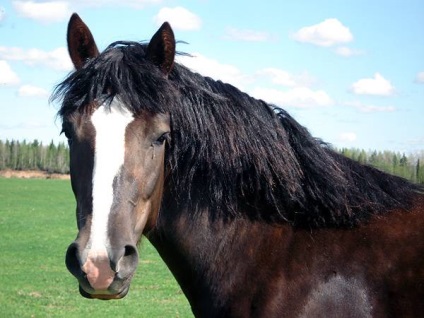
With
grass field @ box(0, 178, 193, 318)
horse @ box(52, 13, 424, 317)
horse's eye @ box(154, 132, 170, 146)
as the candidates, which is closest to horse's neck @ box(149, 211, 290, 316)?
horse @ box(52, 13, 424, 317)

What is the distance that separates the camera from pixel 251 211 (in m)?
4.27

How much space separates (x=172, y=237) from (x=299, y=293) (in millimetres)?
953

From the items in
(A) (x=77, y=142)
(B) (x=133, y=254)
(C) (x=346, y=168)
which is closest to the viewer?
(B) (x=133, y=254)

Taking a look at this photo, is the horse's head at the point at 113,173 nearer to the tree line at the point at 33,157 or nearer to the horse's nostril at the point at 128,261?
the horse's nostril at the point at 128,261

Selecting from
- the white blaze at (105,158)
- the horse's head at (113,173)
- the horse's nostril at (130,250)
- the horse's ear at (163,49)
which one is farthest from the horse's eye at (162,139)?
the horse's nostril at (130,250)

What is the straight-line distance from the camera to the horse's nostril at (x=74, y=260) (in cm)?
340

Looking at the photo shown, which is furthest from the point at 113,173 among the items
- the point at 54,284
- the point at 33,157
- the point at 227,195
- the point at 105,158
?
the point at 33,157

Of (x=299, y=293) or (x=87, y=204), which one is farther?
(x=299, y=293)

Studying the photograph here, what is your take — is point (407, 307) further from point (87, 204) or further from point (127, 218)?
point (87, 204)

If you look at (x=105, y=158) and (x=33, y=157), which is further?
(x=33, y=157)

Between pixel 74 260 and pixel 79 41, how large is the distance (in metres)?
1.61

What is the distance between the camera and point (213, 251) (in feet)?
13.8

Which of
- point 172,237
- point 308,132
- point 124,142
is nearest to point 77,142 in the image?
point 124,142

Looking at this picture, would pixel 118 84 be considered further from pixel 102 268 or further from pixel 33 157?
pixel 33 157
